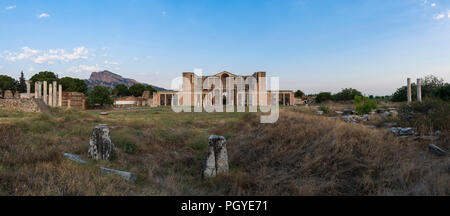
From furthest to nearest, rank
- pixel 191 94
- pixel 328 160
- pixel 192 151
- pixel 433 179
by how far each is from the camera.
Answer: pixel 191 94
pixel 192 151
pixel 328 160
pixel 433 179

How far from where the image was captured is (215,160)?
5062 millimetres

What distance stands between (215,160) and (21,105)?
21.9 metres

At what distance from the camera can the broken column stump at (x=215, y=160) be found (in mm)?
4934

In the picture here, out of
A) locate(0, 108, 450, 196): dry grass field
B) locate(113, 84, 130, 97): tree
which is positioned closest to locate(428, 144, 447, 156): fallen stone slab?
locate(0, 108, 450, 196): dry grass field

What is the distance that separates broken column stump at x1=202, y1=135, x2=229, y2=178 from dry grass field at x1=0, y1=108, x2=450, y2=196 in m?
0.26

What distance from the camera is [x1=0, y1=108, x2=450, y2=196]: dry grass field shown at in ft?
11.8

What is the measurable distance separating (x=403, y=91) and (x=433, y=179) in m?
28.4

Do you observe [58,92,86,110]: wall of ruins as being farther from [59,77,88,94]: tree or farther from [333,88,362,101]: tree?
[333,88,362,101]: tree

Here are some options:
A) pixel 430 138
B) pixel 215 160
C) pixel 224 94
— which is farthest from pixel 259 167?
pixel 224 94
